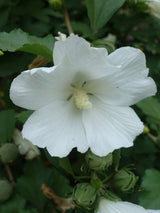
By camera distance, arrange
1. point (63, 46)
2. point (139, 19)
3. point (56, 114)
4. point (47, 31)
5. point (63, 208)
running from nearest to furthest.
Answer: point (63, 46) → point (56, 114) → point (63, 208) → point (47, 31) → point (139, 19)

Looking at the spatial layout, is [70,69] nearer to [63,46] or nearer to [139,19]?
[63,46]

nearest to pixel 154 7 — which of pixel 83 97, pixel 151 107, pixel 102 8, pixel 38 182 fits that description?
pixel 102 8

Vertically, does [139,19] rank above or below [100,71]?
below

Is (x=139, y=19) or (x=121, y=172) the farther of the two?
(x=139, y=19)

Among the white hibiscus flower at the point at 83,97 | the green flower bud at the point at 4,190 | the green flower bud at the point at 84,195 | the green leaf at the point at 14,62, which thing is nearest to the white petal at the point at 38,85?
the white hibiscus flower at the point at 83,97

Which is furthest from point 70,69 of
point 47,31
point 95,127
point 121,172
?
point 47,31

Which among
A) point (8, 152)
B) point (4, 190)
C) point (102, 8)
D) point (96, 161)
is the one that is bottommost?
point (4, 190)

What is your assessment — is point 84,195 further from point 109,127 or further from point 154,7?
point 154,7
